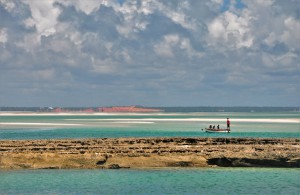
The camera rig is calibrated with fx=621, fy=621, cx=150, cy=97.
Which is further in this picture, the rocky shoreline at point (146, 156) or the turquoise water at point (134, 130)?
the turquoise water at point (134, 130)

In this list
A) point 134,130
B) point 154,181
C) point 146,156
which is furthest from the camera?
point 134,130

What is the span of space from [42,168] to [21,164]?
5.15 feet

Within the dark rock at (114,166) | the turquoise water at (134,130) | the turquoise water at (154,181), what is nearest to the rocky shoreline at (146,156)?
the dark rock at (114,166)

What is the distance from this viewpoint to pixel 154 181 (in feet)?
125

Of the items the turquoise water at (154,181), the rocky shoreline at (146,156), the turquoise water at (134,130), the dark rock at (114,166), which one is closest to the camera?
the turquoise water at (154,181)

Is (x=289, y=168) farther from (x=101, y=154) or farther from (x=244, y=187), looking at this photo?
(x=101, y=154)

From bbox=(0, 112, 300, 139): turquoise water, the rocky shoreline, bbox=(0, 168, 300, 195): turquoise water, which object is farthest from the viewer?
bbox=(0, 112, 300, 139): turquoise water

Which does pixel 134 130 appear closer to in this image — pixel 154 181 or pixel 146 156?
pixel 146 156

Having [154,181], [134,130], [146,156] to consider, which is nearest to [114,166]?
[146,156]

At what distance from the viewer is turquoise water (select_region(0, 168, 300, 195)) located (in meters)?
35.6

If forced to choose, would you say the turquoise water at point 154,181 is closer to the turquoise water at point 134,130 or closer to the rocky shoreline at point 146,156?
the rocky shoreline at point 146,156

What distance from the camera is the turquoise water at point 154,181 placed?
35.6 meters

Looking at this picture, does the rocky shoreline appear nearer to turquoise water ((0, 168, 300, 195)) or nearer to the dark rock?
the dark rock

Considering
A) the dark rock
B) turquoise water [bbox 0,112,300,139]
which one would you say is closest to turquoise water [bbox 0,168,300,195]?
the dark rock
